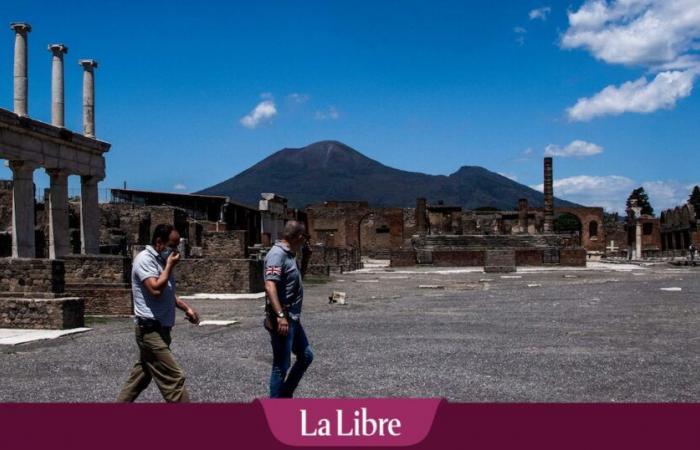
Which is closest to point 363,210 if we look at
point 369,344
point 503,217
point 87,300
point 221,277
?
point 503,217

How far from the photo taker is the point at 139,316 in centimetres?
666

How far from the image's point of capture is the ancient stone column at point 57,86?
24797mm

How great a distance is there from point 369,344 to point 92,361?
3.83 meters

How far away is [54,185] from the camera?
24.3 metres

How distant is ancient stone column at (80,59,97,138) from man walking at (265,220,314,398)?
2032cm

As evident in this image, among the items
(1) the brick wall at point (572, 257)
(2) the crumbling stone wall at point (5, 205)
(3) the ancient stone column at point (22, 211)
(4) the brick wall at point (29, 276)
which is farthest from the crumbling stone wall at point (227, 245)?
(1) the brick wall at point (572, 257)

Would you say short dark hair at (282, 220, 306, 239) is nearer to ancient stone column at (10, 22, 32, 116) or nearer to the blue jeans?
the blue jeans

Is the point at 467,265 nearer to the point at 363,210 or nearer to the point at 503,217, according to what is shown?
the point at 363,210

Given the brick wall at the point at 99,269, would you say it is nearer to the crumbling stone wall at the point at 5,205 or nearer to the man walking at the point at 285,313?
the man walking at the point at 285,313

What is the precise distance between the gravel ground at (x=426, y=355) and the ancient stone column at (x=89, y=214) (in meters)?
7.31

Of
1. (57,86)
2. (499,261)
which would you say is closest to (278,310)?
(57,86)

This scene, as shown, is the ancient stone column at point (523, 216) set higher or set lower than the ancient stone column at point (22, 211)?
higher

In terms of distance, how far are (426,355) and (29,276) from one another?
25.9 feet

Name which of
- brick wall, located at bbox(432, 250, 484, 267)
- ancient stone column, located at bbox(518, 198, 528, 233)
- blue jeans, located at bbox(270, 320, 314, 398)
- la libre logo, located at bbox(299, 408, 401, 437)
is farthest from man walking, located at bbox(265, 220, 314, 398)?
ancient stone column, located at bbox(518, 198, 528, 233)
